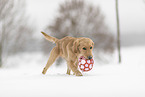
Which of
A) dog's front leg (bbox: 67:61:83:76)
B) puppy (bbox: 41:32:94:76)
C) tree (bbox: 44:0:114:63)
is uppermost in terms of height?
tree (bbox: 44:0:114:63)

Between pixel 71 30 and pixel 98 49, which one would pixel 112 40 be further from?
pixel 71 30

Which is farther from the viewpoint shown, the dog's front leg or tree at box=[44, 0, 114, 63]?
tree at box=[44, 0, 114, 63]

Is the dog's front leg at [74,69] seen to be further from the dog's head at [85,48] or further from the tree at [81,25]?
the tree at [81,25]

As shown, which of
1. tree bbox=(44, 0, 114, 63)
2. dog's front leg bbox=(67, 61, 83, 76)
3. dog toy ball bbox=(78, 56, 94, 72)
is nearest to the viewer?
dog toy ball bbox=(78, 56, 94, 72)

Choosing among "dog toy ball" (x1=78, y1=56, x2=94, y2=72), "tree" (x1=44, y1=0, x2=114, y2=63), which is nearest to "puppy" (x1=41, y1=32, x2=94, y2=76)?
"dog toy ball" (x1=78, y1=56, x2=94, y2=72)

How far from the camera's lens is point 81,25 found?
14.4 metres

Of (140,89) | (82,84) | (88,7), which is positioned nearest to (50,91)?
(82,84)

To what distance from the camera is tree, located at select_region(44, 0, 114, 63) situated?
45.7 feet

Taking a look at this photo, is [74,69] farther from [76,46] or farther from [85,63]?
[76,46]

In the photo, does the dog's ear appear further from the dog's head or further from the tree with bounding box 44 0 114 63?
the tree with bounding box 44 0 114 63

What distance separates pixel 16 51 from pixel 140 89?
12103 mm

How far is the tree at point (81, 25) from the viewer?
548 inches

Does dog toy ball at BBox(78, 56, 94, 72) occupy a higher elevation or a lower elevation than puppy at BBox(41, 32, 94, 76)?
lower

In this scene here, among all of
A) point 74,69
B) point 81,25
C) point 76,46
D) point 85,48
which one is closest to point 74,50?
point 76,46
